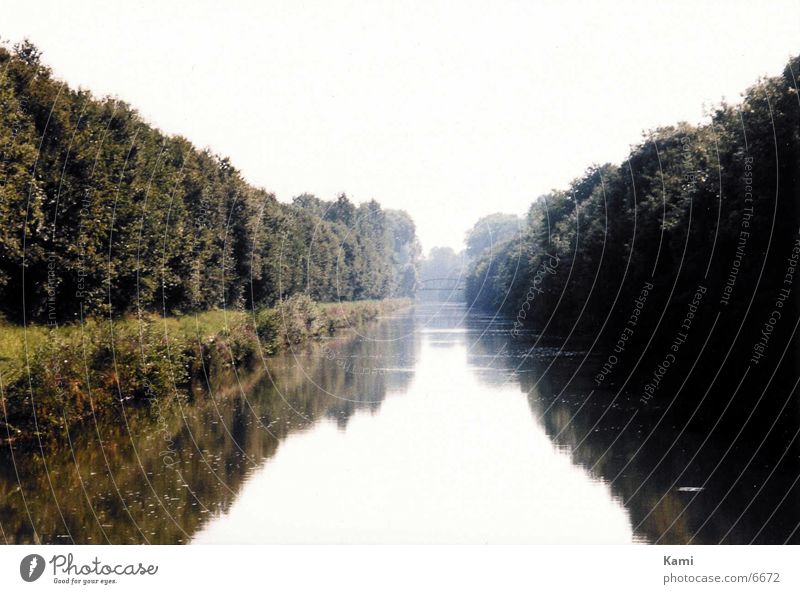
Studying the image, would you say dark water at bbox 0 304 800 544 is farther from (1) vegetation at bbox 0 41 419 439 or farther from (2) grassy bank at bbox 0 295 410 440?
(1) vegetation at bbox 0 41 419 439

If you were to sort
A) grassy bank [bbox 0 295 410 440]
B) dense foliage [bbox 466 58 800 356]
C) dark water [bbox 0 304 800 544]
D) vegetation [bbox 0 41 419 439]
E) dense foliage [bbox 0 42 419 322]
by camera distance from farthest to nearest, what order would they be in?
dense foliage [bbox 0 42 419 322]
vegetation [bbox 0 41 419 439]
dense foliage [bbox 466 58 800 356]
grassy bank [bbox 0 295 410 440]
dark water [bbox 0 304 800 544]

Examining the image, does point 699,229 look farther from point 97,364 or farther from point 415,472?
point 97,364

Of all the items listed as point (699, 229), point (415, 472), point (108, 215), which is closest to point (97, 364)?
point (108, 215)

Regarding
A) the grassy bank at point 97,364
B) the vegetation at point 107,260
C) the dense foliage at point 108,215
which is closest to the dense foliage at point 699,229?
the grassy bank at point 97,364

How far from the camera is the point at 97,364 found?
1227 inches

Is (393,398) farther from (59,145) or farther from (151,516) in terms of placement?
(151,516)

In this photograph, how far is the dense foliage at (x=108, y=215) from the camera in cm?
3247

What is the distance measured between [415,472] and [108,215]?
19.8 meters

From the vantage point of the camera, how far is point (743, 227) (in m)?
30.5

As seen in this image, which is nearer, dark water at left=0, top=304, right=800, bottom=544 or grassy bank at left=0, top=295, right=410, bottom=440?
dark water at left=0, top=304, right=800, bottom=544

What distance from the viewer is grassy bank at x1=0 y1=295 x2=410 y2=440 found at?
26484mm

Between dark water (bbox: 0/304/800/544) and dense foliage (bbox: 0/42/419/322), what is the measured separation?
656cm

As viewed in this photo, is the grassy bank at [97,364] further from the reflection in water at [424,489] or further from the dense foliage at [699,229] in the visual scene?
the dense foliage at [699,229]

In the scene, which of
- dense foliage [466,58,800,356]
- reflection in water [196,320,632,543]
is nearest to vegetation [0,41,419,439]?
reflection in water [196,320,632,543]
